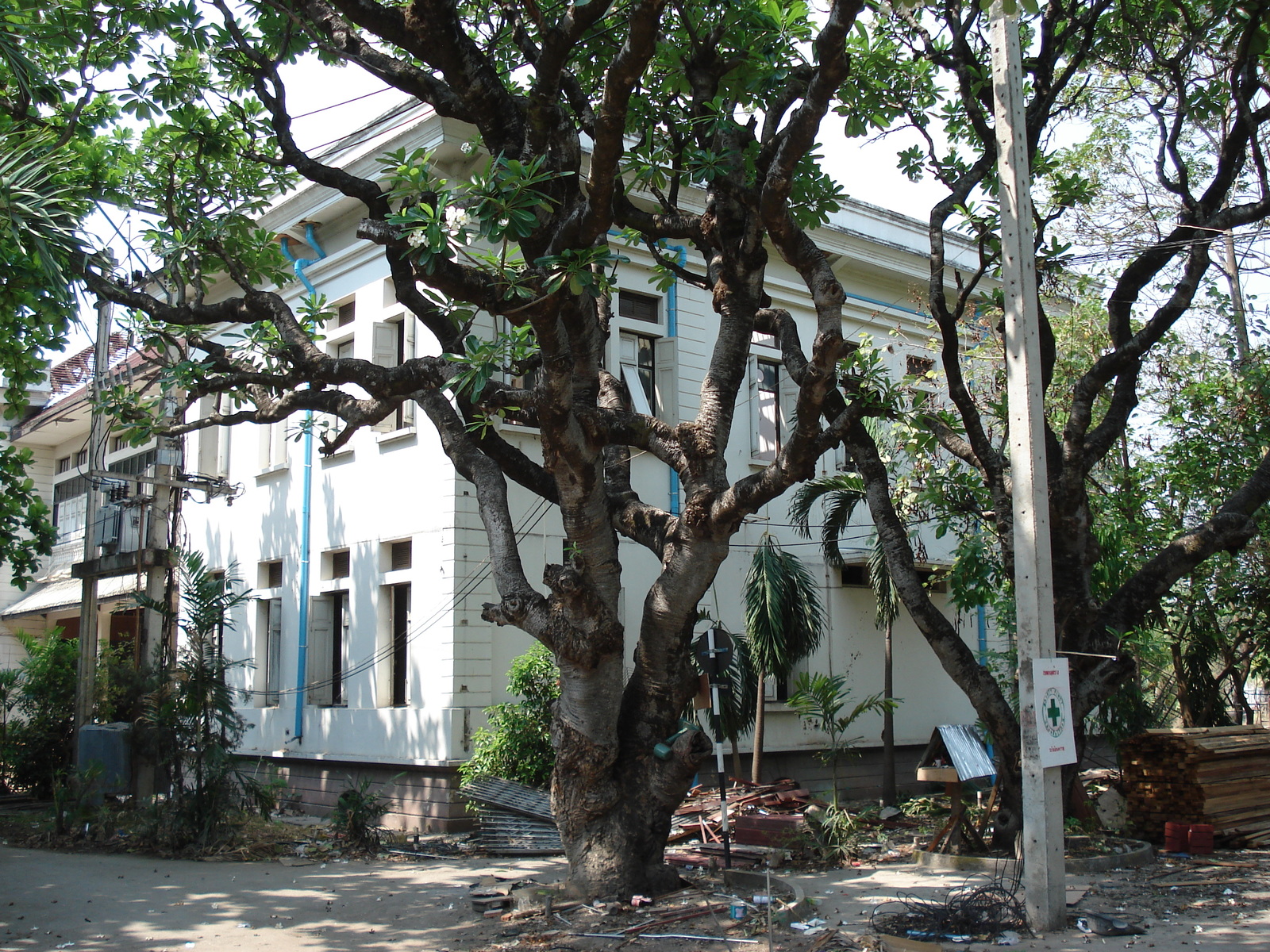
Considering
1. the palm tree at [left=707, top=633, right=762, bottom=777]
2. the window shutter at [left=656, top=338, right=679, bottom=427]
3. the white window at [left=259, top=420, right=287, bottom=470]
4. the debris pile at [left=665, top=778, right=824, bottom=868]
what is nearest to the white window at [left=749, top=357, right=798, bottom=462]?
the window shutter at [left=656, top=338, right=679, bottom=427]

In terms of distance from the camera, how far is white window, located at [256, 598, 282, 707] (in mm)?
16969

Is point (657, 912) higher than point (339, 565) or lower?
lower

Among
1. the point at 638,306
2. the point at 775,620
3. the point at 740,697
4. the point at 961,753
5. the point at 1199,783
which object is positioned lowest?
the point at 1199,783

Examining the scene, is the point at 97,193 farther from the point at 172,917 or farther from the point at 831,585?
the point at 831,585

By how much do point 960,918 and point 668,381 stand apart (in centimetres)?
997

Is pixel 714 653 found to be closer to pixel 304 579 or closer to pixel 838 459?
pixel 304 579

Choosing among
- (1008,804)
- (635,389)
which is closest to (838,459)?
(635,389)

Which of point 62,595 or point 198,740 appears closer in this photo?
point 198,740

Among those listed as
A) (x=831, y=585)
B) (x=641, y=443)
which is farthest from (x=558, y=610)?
(x=831, y=585)

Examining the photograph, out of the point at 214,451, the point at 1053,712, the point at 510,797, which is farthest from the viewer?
the point at 214,451

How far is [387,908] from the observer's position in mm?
8828

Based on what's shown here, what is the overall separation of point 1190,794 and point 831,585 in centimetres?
672

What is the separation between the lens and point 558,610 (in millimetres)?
8062

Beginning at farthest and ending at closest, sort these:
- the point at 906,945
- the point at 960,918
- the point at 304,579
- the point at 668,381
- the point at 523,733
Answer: the point at 304,579 → the point at 668,381 → the point at 523,733 → the point at 960,918 → the point at 906,945
